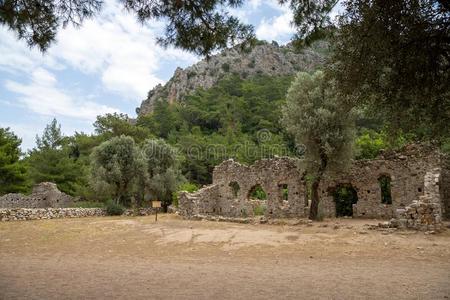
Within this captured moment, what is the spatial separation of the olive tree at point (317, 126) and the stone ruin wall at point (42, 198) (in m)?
22.3

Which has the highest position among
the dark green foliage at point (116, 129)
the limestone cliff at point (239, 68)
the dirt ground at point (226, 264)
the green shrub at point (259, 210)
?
the limestone cliff at point (239, 68)

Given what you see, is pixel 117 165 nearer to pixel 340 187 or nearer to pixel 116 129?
pixel 340 187

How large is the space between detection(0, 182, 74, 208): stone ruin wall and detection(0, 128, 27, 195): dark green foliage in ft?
4.91

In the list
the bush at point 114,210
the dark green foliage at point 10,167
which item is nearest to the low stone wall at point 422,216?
the bush at point 114,210

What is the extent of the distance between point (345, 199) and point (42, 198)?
25.1 m

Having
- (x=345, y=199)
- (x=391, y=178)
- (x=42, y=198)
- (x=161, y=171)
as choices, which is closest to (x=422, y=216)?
(x=391, y=178)

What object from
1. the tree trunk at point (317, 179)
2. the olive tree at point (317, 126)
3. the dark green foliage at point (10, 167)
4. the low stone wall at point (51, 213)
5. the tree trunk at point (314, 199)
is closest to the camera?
the olive tree at point (317, 126)

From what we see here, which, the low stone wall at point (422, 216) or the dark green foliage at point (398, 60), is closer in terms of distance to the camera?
the dark green foliage at point (398, 60)

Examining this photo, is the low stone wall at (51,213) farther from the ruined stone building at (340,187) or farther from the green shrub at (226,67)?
the green shrub at (226,67)

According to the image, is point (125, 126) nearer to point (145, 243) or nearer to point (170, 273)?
point (145, 243)

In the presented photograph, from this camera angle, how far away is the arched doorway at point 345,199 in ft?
73.3

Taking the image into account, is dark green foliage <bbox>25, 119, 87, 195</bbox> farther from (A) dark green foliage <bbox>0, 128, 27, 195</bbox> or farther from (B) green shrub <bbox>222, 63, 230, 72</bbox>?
(B) green shrub <bbox>222, 63, 230, 72</bbox>

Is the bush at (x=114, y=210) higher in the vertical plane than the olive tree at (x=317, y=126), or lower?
lower

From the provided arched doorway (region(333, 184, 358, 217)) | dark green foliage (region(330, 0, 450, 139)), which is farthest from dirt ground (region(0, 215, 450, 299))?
arched doorway (region(333, 184, 358, 217))
